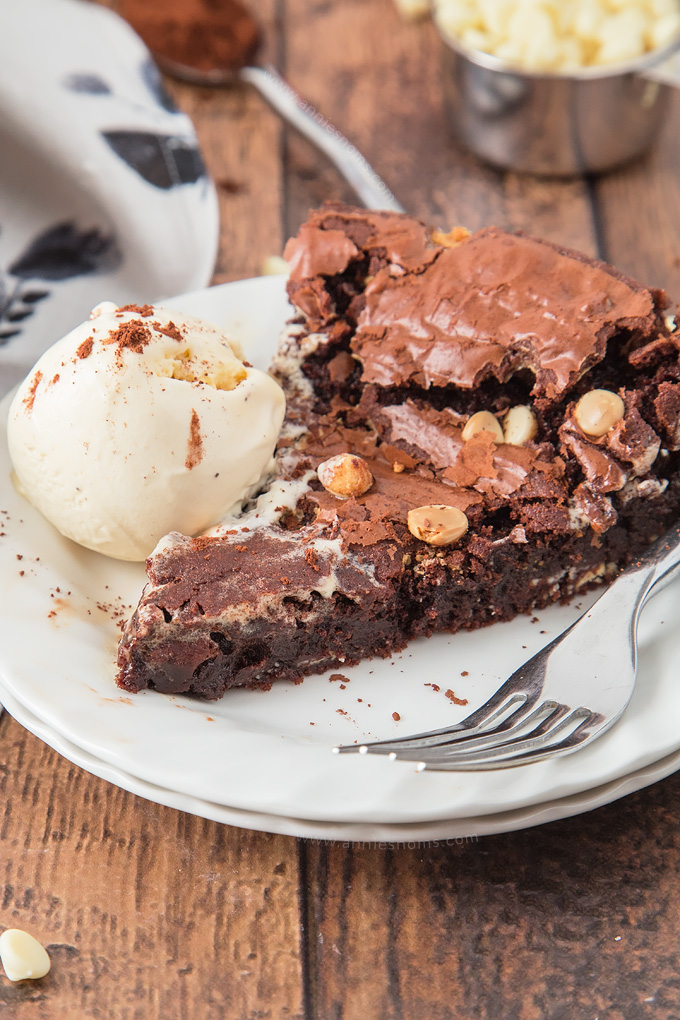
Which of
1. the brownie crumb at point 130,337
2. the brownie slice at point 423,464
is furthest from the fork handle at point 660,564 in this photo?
the brownie crumb at point 130,337

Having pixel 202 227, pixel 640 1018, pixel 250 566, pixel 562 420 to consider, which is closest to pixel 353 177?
pixel 202 227

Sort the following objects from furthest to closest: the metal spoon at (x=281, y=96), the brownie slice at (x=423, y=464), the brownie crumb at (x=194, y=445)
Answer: the metal spoon at (x=281, y=96) → the brownie crumb at (x=194, y=445) → the brownie slice at (x=423, y=464)

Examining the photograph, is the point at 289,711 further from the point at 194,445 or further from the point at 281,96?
the point at 281,96

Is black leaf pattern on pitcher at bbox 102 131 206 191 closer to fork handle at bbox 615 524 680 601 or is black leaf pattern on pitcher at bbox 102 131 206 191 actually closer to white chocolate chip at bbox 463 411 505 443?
white chocolate chip at bbox 463 411 505 443

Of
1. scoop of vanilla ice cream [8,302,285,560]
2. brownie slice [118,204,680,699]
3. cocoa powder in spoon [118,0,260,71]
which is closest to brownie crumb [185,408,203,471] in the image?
scoop of vanilla ice cream [8,302,285,560]

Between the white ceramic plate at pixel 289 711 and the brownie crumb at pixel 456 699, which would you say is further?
the brownie crumb at pixel 456 699

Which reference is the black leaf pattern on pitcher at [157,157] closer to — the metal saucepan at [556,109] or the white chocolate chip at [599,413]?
the metal saucepan at [556,109]

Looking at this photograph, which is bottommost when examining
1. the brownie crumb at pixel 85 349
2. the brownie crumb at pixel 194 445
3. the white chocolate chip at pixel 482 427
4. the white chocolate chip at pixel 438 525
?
the white chocolate chip at pixel 438 525
